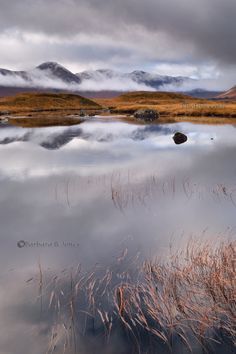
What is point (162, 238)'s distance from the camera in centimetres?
1398

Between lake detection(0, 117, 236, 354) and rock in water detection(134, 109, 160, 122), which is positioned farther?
rock in water detection(134, 109, 160, 122)

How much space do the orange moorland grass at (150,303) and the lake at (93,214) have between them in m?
0.59

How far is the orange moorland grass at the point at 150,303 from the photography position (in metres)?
8.32

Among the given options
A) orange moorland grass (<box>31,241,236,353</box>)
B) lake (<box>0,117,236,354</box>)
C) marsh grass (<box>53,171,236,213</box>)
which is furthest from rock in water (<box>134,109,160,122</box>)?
orange moorland grass (<box>31,241,236,353</box>)

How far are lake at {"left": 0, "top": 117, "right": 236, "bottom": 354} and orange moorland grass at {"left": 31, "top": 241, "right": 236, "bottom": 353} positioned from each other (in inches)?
23.3

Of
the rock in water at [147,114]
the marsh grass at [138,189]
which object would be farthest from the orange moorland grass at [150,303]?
the rock in water at [147,114]

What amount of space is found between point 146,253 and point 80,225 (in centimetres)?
389

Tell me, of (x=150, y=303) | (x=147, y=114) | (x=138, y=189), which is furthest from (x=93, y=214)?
(x=147, y=114)

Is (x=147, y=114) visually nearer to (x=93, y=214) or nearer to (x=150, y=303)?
(x=93, y=214)

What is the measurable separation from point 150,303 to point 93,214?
26.1 feet

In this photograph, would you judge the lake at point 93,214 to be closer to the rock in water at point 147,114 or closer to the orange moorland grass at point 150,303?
the orange moorland grass at point 150,303

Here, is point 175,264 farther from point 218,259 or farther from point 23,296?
point 23,296

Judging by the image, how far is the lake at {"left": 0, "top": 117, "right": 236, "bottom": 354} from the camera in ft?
34.4

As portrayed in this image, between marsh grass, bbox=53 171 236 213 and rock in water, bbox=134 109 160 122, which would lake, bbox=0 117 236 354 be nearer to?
marsh grass, bbox=53 171 236 213
